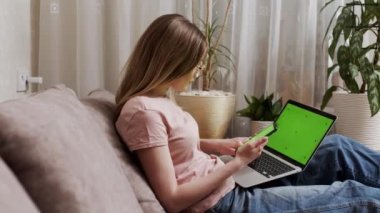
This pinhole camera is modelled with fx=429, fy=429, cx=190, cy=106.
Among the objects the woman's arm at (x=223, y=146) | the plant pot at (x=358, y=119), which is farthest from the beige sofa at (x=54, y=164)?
the plant pot at (x=358, y=119)

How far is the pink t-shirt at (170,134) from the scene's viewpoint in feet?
3.50

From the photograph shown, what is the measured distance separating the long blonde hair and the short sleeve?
0.33 ft

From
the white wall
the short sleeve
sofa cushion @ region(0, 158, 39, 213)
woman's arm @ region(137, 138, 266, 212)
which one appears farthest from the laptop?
the white wall

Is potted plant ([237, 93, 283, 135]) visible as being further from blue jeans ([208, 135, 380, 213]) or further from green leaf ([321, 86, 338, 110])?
blue jeans ([208, 135, 380, 213])

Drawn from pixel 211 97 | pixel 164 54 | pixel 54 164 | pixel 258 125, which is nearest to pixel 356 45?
pixel 258 125

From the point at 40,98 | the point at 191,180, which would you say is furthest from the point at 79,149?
the point at 191,180

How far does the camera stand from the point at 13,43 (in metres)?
1.73

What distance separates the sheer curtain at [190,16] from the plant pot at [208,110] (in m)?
0.20

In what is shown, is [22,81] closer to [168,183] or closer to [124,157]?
[124,157]

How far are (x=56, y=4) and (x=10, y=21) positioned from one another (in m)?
0.48

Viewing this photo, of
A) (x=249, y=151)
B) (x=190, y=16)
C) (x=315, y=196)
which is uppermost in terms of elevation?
(x=190, y=16)

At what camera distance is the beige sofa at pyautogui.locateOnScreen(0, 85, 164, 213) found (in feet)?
2.24

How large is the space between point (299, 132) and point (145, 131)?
0.57 meters

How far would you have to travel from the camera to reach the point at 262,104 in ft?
6.75
